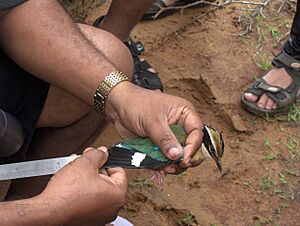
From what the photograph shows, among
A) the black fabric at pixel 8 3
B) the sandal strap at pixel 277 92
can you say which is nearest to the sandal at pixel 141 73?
the sandal strap at pixel 277 92

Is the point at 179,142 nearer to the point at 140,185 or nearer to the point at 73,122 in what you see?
the point at 73,122

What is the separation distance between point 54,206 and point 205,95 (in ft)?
4.99

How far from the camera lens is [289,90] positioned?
8.50ft

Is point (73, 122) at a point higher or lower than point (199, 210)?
higher

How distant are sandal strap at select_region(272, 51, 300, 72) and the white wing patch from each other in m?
1.38

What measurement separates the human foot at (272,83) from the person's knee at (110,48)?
929 mm

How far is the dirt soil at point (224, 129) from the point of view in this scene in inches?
85.6

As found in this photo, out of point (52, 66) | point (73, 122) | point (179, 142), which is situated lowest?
point (73, 122)

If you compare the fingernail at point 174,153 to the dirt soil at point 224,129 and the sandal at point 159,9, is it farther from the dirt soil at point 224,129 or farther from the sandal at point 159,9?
the sandal at point 159,9

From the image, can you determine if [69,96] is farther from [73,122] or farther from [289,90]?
[289,90]

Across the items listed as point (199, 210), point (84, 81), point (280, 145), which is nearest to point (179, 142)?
point (84, 81)

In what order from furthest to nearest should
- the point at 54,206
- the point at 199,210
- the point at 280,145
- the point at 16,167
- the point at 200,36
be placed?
the point at 200,36, the point at 280,145, the point at 199,210, the point at 16,167, the point at 54,206

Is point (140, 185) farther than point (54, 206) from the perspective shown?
Yes

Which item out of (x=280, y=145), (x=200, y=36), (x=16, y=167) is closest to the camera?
(x=16, y=167)
